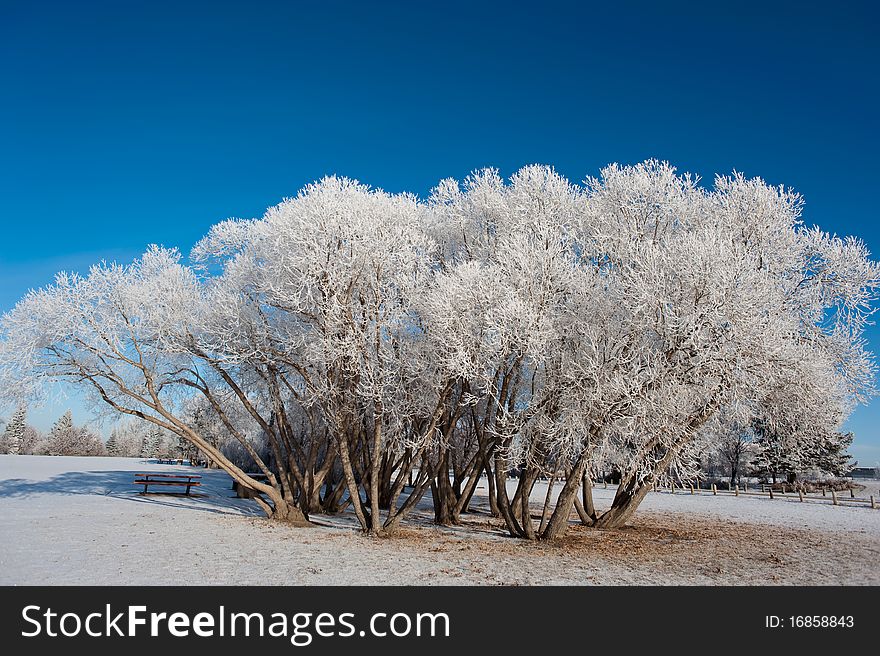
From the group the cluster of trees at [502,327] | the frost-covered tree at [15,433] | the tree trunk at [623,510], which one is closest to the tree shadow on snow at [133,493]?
the cluster of trees at [502,327]

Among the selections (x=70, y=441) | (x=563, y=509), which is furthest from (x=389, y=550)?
(x=70, y=441)

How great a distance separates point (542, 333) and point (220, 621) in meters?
8.61

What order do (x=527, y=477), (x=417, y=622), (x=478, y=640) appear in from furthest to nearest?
(x=527, y=477) < (x=417, y=622) < (x=478, y=640)

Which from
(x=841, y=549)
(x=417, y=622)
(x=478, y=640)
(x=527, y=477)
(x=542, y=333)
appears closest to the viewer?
(x=478, y=640)

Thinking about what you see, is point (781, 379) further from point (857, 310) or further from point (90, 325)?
point (90, 325)

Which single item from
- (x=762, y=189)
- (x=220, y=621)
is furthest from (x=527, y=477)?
(x=762, y=189)

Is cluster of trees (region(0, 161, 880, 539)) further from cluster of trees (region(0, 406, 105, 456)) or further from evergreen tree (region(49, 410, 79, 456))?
evergreen tree (region(49, 410, 79, 456))

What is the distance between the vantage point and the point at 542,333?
12.9m

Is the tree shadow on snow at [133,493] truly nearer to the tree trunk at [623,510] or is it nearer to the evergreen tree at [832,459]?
A: the tree trunk at [623,510]

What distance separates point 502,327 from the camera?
12.8 m

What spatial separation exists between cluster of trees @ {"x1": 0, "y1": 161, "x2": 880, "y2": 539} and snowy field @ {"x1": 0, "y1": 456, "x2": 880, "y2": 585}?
183 centimetres

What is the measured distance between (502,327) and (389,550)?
6057 millimetres

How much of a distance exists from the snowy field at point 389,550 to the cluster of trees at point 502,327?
183 centimetres

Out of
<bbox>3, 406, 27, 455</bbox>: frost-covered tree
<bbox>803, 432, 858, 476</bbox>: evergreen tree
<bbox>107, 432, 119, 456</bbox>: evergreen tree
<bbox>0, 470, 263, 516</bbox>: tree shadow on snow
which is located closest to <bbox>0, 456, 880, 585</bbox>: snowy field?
<bbox>0, 470, 263, 516</bbox>: tree shadow on snow
